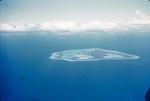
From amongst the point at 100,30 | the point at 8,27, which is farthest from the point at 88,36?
the point at 8,27

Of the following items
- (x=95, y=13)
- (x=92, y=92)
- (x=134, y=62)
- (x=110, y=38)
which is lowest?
(x=92, y=92)

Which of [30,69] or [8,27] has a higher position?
[8,27]

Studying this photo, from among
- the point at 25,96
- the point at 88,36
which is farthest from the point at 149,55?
the point at 25,96

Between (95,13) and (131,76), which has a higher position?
(95,13)

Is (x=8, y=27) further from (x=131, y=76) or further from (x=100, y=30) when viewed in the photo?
(x=131, y=76)

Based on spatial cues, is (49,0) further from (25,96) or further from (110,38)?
(25,96)
